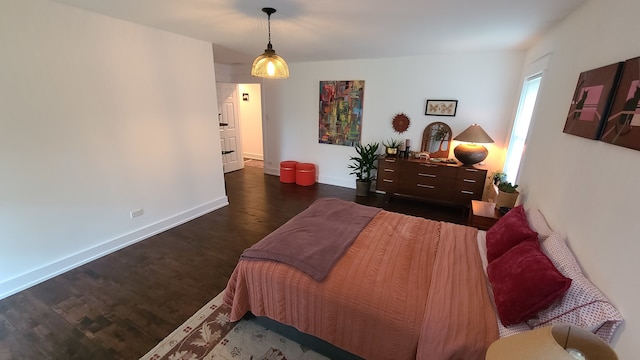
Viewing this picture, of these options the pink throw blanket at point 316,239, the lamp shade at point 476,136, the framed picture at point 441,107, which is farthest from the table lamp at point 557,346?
the framed picture at point 441,107

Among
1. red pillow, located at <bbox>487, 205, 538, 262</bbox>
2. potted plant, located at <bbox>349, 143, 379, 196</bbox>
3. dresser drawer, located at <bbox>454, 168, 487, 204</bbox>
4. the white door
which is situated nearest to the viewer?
red pillow, located at <bbox>487, 205, 538, 262</bbox>

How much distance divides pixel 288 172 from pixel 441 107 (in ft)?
9.82

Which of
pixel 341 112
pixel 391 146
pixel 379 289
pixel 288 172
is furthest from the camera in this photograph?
pixel 288 172

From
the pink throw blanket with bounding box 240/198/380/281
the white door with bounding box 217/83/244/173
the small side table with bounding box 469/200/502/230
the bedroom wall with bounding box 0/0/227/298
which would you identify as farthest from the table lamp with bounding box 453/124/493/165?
the white door with bounding box 217/83/244/173

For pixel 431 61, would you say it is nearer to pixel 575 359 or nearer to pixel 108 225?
pixel 575 359

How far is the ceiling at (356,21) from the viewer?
2.07 m

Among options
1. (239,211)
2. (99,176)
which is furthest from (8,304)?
(239,211)

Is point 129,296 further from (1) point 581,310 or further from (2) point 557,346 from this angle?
(1) point 581,310

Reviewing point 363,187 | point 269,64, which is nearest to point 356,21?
point 269,64

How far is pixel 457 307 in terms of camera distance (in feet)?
4.54

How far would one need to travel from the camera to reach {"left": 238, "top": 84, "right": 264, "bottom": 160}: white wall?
6750 mm

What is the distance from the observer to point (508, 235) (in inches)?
68.4

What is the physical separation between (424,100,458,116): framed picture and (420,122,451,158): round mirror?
0.56 ft

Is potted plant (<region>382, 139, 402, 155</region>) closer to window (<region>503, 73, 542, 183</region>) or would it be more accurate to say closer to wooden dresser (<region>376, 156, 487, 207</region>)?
wooden dresser (<region>376, 156, 487, 207</region>)
